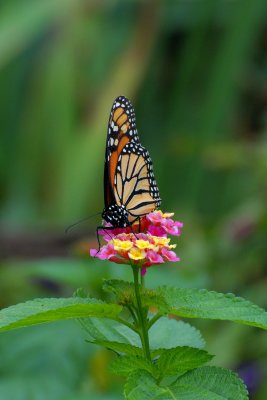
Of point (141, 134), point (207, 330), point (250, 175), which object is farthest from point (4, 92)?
point (207, 330)

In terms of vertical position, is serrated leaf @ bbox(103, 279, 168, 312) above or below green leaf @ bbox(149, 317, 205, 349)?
above

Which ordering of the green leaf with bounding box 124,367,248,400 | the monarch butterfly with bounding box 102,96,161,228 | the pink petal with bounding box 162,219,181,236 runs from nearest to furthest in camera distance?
the green leaf with bounding box 124,367,248,400 → the pink petal with bounding box 162,219,181,236 → the monarch butterfly with bounding box 102,96,161,228

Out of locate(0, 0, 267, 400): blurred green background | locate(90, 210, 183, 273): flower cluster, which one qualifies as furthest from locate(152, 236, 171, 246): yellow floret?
locate(0, 0, 267, 400): blurred green background

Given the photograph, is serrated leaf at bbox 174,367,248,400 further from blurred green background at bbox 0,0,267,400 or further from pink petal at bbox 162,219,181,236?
blurred green background at bbox 0,0,267,400

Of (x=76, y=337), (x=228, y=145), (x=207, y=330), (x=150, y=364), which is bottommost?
(x=207, y=330)

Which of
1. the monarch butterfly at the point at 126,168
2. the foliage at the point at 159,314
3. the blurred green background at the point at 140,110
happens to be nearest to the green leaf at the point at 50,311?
the foliage at the point at 159,314

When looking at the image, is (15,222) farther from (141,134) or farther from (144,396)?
(144,396)

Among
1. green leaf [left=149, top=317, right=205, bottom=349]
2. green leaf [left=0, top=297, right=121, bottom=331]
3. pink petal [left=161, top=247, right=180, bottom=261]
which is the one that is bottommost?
green leaf [left=149, top=317, right=205, bottom=349]

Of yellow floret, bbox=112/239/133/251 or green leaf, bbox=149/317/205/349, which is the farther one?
green leaf, bbox=149/317/205/349
